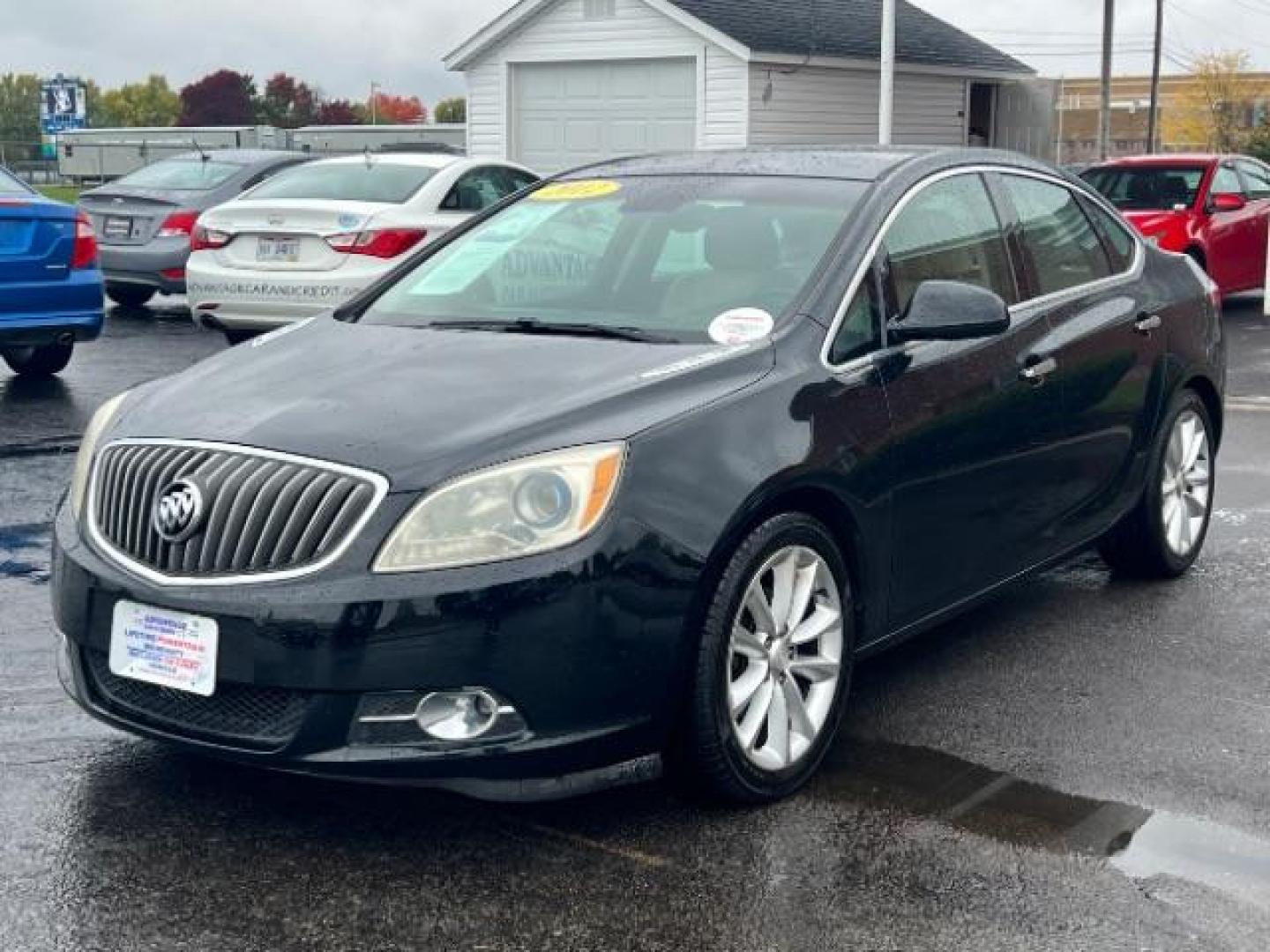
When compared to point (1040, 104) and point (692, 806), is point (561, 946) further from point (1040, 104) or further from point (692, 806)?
point (1040, 104)

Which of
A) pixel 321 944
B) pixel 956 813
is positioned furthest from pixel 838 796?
pixel 321 944

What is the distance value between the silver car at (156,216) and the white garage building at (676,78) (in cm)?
1002

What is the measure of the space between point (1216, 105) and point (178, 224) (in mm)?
38422

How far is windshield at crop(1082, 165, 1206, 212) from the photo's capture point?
16.8 meters

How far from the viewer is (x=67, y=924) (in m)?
3.65

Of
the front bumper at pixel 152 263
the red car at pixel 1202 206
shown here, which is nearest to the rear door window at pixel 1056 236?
the red car at pixel 1202 206

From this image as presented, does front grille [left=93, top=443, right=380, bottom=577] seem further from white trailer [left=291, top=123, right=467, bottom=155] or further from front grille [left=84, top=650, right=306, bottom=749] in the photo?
white trailer [left=291, top=123, right=467, bottom=155]

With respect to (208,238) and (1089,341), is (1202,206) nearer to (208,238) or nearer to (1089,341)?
(208,238)

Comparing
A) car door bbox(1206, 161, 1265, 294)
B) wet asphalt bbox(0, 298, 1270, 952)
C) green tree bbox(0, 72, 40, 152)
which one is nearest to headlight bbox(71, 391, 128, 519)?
wet asphalt bbox(0, 298, 1270, 952)

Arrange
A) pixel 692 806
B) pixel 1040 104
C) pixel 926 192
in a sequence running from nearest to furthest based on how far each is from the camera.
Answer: pixel 692 806, pixel 926 192, pixel 1040 104

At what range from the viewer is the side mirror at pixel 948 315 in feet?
15.8

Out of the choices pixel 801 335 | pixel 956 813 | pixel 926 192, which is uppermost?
pixel 926 192

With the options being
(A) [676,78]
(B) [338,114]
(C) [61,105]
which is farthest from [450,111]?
(A) [676,78]

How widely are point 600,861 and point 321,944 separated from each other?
69 centimetres
